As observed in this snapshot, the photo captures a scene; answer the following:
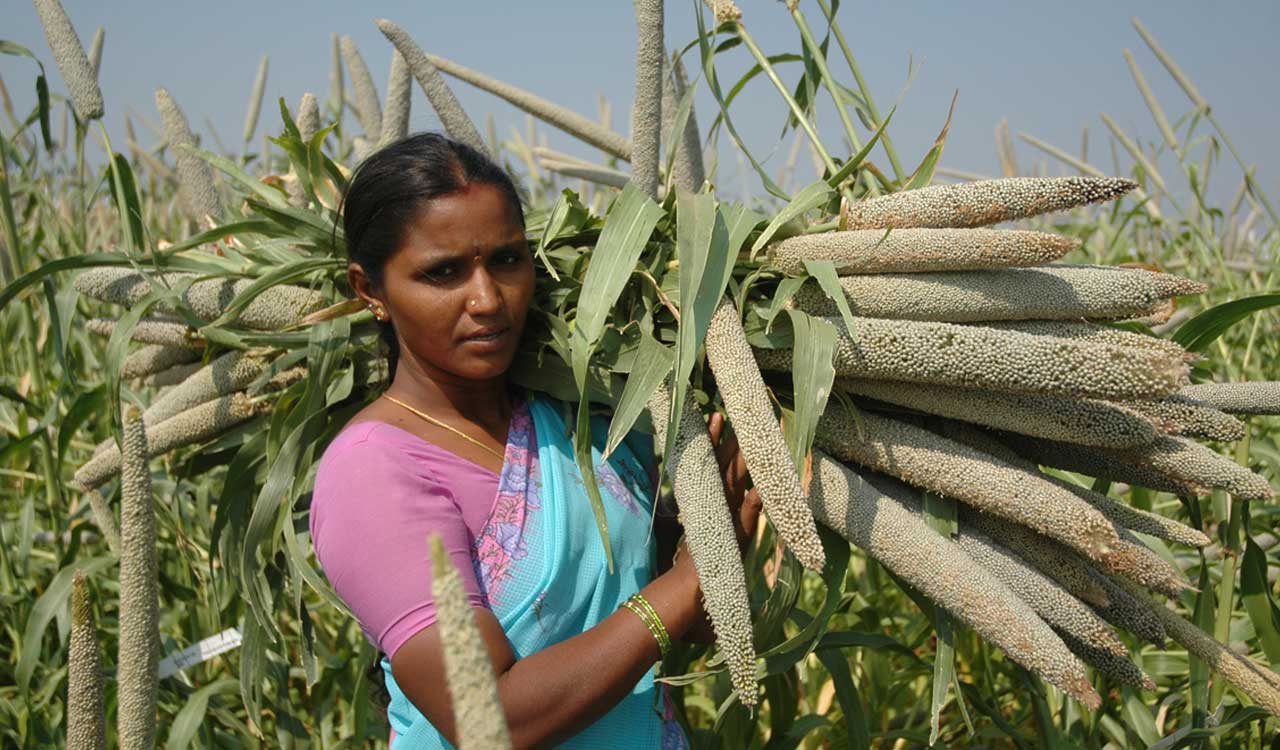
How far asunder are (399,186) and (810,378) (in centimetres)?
79

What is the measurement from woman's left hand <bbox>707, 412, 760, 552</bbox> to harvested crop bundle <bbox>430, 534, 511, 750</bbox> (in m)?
1.35

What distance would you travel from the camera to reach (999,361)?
5.14 ft

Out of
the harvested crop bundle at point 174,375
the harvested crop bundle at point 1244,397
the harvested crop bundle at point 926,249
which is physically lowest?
the harvested crop bundle at point 1244,397

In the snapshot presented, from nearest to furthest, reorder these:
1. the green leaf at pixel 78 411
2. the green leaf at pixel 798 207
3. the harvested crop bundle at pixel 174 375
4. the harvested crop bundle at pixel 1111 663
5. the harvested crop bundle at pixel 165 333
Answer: the harvested crop bundle at pixel 1111 663 → the green leaf at pixel 798 207 → the harvested crop bundle at pixel 165 333 → the harvested crop bundle at pixel 174 375 → the green leaf at pixel 78 411

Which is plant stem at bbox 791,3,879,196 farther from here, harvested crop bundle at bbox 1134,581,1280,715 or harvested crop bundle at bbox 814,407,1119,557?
harvested crop bundle at bbox 1134,581,1280,715

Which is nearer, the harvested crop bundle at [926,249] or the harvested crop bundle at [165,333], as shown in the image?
the harvested crop bundle at [926,249]

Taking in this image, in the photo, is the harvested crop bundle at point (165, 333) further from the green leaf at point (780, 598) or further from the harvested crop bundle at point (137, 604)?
the green leaf at point (780, 598)

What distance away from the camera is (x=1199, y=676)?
2189mm

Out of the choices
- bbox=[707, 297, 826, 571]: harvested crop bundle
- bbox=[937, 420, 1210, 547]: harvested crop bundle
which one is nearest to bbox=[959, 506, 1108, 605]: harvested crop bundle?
bbox=[937, 420, 1210, 547]: harvested crop bundle

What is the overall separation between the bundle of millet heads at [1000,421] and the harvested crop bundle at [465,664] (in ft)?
3.54

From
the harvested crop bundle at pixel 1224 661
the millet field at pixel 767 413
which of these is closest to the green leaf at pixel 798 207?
the millet field at pixel 767 413

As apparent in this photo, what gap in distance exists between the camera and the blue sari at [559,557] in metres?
1.81

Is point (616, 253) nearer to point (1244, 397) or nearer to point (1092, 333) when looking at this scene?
point (1092, 333)

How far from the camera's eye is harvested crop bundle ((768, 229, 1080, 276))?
1581 mm
